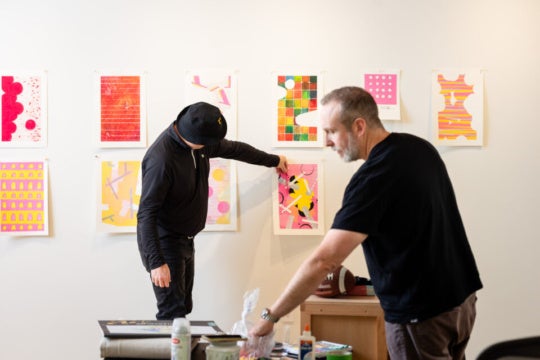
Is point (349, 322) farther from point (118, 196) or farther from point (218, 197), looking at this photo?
point (118, 196)

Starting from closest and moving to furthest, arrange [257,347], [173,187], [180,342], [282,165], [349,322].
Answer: [180,342] → [257,347] → [349,322] → [173,187] → [282,165]

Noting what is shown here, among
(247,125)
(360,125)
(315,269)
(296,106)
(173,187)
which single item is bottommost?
(315,269)

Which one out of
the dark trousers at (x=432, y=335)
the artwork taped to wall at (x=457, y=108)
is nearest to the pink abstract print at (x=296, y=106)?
the artwork taped to wall at (x=457, y=108)

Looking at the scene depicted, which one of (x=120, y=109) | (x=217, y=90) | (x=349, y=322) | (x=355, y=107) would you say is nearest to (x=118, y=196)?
(x=120, y=109)

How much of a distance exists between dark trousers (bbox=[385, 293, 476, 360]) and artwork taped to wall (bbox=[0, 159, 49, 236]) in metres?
2.40

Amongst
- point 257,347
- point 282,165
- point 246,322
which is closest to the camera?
point 257,347

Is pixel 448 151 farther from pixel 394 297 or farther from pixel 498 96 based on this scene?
pixel 394 297

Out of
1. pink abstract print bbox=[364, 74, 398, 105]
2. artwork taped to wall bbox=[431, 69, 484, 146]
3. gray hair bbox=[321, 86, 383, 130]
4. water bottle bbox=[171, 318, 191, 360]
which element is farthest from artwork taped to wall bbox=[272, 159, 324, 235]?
water bottle bbox=[171, 318, 191, 360]

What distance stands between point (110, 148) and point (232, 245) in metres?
0.90

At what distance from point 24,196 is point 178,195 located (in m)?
1.05

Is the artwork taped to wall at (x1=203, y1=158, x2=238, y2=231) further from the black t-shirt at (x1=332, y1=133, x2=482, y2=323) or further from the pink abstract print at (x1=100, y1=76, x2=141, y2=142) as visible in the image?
the black t-shirt at (x1=332, y1=133, x2=482, y2=323)

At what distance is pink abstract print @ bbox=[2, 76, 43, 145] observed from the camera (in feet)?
13.3

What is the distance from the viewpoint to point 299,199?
4.07 metres

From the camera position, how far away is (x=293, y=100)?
13.3 ft
